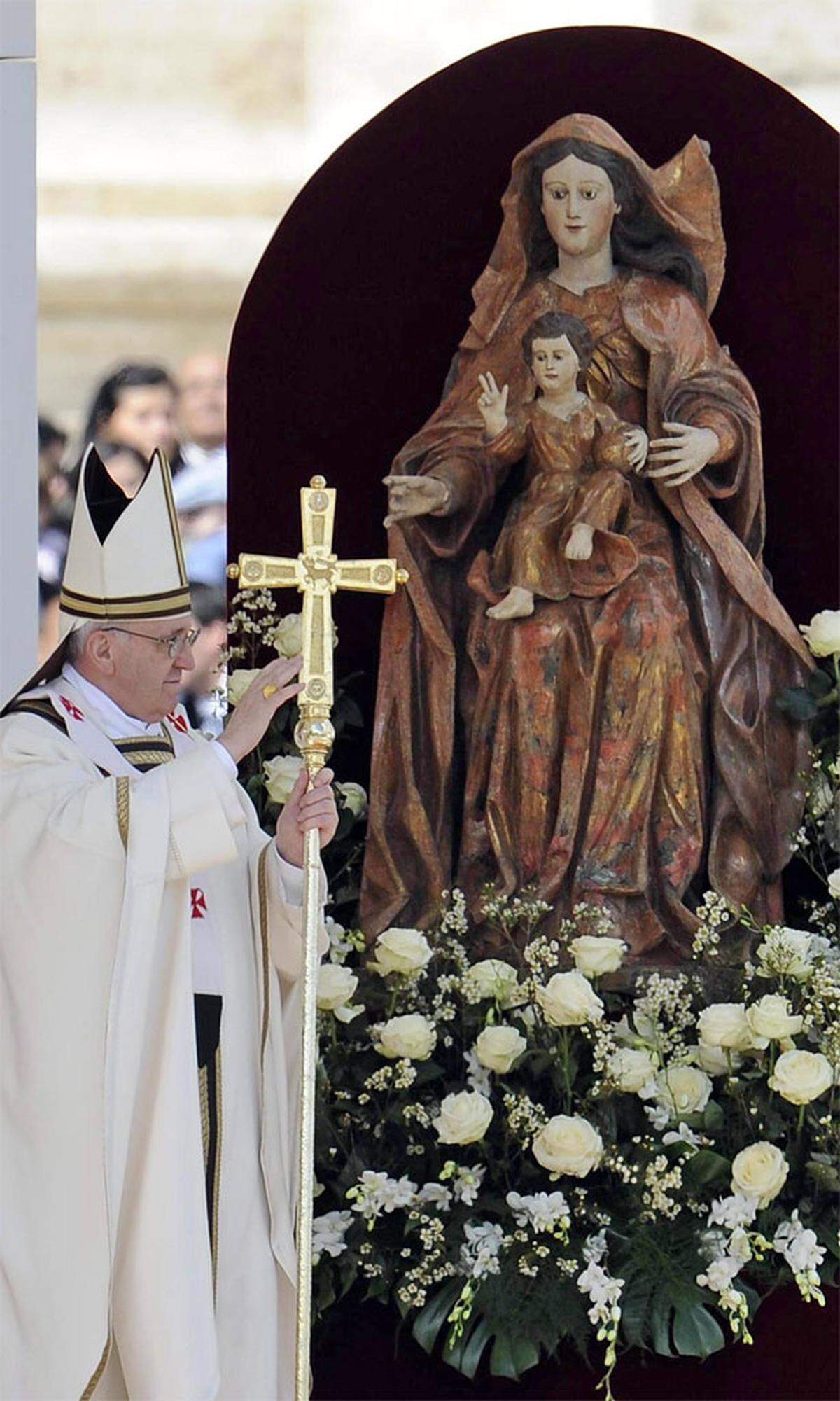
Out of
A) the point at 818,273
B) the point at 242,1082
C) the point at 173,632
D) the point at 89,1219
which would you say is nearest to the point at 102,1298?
the point at 89,1219

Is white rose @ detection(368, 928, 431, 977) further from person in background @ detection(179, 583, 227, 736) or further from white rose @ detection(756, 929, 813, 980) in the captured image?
person in background @ detection(179, 583, 227, 736)

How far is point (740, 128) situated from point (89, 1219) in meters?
2.89

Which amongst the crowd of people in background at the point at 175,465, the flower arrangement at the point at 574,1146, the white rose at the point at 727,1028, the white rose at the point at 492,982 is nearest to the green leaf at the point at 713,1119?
the flower arrangement at the point at 574,1146

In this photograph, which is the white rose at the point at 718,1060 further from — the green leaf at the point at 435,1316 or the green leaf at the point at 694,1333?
the green leaf at the point at 435,1316

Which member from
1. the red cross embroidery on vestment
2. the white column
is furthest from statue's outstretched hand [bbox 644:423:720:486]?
the white column

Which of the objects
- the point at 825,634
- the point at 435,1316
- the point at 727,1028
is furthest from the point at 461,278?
the point at 435,1316

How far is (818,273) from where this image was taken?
5383mm

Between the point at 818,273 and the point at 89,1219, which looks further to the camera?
the point at 818,273

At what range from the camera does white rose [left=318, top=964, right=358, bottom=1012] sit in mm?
4793

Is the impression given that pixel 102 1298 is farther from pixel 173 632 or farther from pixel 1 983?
pixel 173 632

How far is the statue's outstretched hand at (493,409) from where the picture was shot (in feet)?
17.1

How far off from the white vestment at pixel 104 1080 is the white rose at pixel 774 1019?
1.10 metres

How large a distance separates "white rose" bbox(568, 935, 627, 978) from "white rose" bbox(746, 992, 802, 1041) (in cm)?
31

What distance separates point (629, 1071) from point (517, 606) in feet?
3.58
